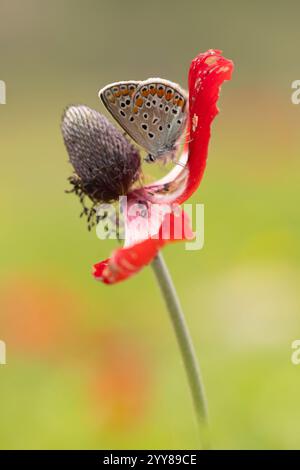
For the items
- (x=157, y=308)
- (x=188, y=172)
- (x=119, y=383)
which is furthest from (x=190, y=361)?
(x=157, y=308)

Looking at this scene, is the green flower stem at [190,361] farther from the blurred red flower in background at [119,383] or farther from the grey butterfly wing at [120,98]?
the blurred red flower in background at [119,383]

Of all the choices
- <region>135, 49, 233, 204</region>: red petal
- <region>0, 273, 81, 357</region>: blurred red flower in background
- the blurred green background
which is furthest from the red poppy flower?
<region>0, 273, 81, 357</region>: blurred red flower in background

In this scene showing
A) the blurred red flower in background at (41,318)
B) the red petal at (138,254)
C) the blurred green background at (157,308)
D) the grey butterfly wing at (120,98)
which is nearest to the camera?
the red petal at (138,254)

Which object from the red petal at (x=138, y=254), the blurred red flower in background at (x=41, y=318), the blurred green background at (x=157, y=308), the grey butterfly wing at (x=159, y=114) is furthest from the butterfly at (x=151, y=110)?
the blurred red flower in background at (x=41, y=318)

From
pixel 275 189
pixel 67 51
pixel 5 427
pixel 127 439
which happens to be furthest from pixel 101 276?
pixel 67 51

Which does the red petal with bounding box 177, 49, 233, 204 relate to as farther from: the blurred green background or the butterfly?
the blurred green background

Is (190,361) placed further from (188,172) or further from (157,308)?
(157,308)
